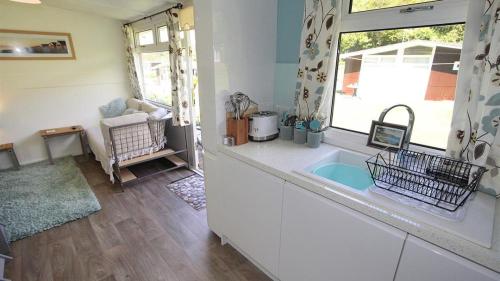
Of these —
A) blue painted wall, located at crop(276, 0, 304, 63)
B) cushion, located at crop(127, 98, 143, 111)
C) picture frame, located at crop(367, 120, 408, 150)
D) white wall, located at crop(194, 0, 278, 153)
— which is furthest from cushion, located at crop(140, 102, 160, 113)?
picture frame, located at crop(367, 120, 408, 150)

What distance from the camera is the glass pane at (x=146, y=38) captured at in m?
3.61

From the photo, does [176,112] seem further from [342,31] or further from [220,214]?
[342,31]

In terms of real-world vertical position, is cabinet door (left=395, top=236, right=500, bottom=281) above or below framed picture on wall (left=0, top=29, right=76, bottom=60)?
below

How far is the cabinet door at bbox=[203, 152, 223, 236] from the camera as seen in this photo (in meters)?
1.79

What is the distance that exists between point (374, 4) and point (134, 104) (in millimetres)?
3722

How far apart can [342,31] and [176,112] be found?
216 cm

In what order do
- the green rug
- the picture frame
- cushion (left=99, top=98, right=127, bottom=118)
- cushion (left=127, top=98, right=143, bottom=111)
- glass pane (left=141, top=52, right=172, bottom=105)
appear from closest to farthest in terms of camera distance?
the picture frame → the green rug → glass pane (left=141, top=52, right=172, bottom=105) → cushion (left=127, top=98, right=143, bottom=111) → cushion (left=99, top=98, right=127, bottom=118)

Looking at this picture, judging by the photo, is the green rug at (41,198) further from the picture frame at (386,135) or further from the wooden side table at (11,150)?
the picture frame at (386,135)

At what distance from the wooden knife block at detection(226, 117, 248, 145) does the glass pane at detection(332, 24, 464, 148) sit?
714mm

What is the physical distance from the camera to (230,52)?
162 cm

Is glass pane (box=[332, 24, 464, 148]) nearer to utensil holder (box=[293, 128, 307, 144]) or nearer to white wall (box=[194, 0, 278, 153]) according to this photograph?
utensil holder (box=[293, 128, 307, 144])

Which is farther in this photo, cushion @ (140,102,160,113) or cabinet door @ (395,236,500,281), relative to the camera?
cushion @ (140,102,160,113)

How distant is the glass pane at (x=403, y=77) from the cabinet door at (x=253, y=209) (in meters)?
0.80

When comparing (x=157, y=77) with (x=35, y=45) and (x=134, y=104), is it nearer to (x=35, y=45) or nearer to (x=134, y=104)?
(x=134, y=104)
